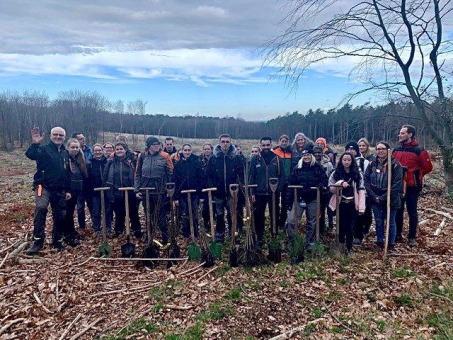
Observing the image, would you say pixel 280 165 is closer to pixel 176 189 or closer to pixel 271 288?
pixel 176 189

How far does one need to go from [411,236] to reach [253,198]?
3.30m

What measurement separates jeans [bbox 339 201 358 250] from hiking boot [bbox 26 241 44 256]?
576 cm

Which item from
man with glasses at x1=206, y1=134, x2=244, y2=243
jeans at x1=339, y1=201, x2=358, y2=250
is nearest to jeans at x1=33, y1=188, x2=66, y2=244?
man with glasses at x1=206, y1=134, x2=244, y2=243

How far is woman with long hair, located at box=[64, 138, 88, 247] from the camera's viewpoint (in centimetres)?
710

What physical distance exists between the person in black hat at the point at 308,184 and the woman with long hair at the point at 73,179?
424cm

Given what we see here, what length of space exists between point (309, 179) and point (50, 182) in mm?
4853

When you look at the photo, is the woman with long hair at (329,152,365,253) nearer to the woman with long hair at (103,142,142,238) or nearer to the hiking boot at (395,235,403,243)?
the hiking boot at (395,235,403,243)

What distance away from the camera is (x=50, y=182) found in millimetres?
6551

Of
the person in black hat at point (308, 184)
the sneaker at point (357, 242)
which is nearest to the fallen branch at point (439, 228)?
the sneaker at point (357, 242)

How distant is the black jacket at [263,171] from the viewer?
279 inches

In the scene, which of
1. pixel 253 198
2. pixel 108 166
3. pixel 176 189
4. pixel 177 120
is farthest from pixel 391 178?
pixel 177 120

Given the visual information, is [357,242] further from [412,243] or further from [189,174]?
[189,174]

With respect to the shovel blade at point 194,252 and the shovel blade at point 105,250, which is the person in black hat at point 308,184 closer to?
the shovel blade at point 194,252

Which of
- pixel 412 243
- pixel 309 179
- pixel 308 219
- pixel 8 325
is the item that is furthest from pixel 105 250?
pixel 412 243
